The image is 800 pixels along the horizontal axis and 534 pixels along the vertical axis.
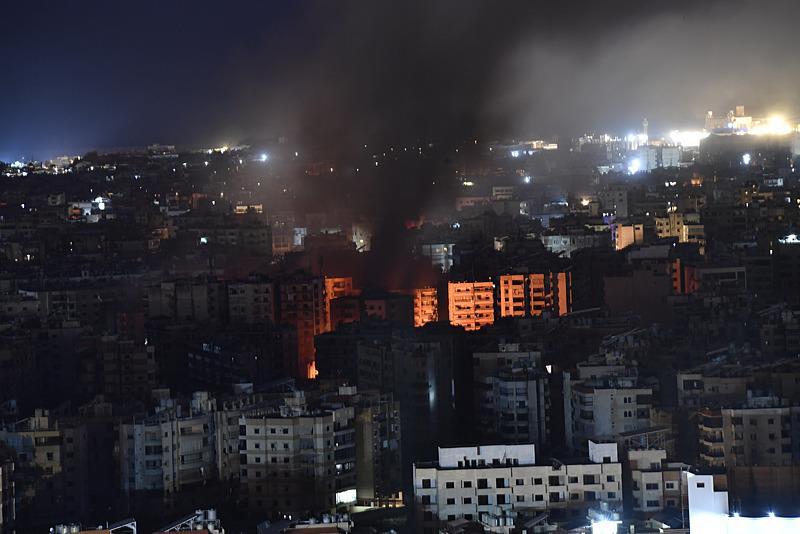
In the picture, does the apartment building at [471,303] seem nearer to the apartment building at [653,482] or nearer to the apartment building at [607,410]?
the apartment building at [607,410]

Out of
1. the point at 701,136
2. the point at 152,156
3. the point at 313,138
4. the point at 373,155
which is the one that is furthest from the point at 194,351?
the point at 152,156

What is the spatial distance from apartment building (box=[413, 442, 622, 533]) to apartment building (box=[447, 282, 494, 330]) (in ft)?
17.9

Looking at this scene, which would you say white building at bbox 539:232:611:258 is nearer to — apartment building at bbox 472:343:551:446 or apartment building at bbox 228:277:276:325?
apartment building at bbox 228:277:276:325

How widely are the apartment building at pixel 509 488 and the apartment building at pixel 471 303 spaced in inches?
214

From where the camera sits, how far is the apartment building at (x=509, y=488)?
8.27 metres

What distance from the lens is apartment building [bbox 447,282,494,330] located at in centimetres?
1396

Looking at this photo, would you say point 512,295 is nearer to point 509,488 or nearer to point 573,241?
point 573,241

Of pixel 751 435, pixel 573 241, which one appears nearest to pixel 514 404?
pixel 751 435

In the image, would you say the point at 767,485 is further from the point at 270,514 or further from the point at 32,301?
the point at 32,301

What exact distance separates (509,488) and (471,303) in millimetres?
5786

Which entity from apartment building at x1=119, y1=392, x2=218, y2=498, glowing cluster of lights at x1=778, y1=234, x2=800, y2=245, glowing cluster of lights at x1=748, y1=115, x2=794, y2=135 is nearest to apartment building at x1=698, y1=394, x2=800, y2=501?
apartment building at x1=119, y1=392, x2=218, y2=498

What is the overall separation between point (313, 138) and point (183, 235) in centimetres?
309

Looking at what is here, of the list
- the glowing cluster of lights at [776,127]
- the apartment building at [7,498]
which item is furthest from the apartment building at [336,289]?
the glowing cluster of lights at [776,127]

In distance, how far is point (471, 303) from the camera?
14.1 metres
